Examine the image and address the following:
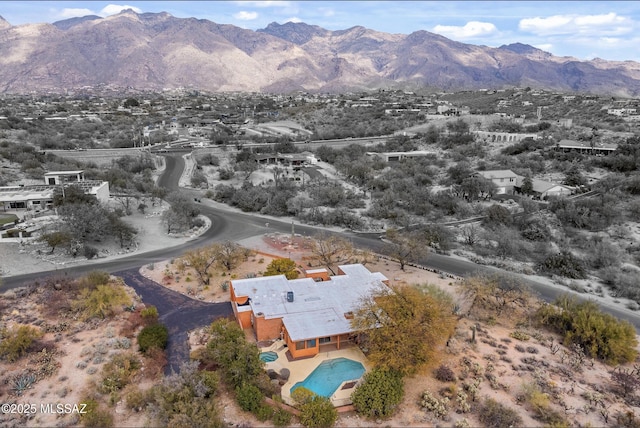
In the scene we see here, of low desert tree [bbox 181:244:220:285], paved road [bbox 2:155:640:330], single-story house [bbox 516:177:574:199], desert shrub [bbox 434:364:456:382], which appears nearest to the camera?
desert shrub [bbox 434:364:456:382]

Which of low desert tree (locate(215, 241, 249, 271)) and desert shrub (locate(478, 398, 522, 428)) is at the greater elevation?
low desert tree (locate(215, 241, 249, 271))

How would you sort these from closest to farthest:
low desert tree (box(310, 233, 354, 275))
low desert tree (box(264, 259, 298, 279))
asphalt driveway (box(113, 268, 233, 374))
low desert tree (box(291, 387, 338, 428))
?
low desert tree (box(291, 387, 338, 428)), asphalt driveway (box(113, 268, 233, 374)), low desert tree (box(264, 259, 298, 279)), low desert tree (box(310, 233, 354, 275))

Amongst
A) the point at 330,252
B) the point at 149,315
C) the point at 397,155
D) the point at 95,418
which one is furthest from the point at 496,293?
the point at 397,155

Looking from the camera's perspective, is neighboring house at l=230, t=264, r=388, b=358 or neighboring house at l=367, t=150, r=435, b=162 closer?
neighboring house at l=230, t=264, r=388, b=358

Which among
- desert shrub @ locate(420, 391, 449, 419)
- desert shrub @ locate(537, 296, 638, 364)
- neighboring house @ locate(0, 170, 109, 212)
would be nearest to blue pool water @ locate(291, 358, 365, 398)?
desert shrub @ locate(420, 391, 449, 419)

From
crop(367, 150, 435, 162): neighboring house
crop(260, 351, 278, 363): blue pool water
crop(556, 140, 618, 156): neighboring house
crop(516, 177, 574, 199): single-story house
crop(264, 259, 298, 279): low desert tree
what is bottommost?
crop(260, 351, 278, 363): blue pool water

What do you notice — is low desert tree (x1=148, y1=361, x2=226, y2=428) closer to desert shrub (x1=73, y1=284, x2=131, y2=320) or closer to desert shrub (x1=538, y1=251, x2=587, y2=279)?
desert shrub (x1=73, y1=284, x2=131, y2=320)
